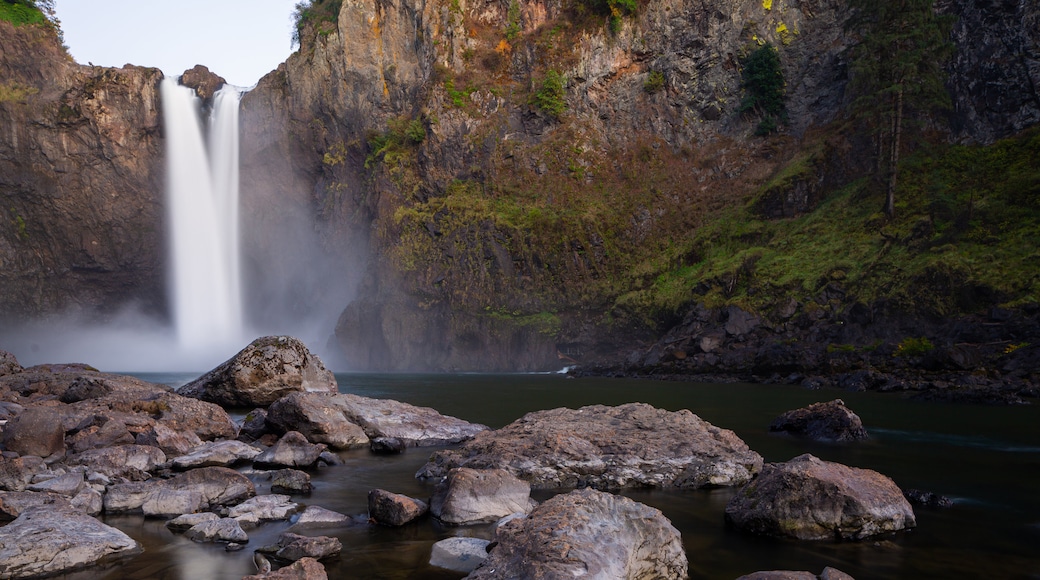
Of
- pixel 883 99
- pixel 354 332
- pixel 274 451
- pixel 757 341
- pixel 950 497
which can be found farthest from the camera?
pixel 354 332

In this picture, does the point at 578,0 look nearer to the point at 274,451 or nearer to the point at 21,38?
the point at 21,38

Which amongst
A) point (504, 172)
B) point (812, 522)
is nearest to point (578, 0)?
point (504, 172)

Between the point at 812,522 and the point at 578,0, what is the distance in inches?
2739

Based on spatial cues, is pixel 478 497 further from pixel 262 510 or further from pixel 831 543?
pixel 831 543

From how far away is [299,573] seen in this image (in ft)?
18.4

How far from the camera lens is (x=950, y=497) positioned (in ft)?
31.7

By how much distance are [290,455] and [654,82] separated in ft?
200

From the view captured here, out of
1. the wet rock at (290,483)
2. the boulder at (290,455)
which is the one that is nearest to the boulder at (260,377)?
the boulder at (290,455)

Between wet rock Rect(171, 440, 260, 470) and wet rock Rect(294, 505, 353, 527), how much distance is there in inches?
155

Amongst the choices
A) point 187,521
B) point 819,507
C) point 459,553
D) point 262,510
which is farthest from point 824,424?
point 187,521

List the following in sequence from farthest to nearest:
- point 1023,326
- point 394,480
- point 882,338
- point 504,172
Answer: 1. point 504,172
2. point 882,338
3. point 1023,326
4. point 394,480

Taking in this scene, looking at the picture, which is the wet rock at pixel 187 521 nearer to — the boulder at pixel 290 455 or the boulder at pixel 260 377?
the boulder at pixel 290 455

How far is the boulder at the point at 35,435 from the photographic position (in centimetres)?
1080

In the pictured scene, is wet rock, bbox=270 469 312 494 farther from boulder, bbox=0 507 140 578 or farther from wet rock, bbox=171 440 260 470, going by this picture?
boulder, bbox=0 507 140 578
